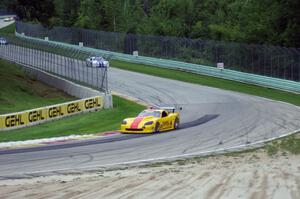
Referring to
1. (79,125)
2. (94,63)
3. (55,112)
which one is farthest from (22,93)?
(79,125)

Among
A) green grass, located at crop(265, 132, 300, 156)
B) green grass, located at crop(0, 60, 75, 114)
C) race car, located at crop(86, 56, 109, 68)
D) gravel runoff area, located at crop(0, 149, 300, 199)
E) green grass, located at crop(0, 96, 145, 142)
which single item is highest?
gravel runoff area, located at crop(0, 149, 300, 199)

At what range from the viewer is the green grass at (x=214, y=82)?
46.5 meters

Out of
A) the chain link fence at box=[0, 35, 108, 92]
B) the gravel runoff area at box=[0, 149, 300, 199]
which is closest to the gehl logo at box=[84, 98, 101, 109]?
the chain link fence at box=[0, 35, 108, 92]

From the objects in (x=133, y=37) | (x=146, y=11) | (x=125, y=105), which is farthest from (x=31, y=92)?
(x=146, y=11)

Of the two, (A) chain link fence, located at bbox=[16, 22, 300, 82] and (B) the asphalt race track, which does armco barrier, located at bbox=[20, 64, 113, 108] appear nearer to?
(B) the asphalt race track

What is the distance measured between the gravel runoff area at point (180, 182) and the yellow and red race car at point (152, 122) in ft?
32.0

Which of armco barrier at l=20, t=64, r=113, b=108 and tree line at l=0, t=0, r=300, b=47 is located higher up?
tree line at l=0, t=0, r=300, b=47

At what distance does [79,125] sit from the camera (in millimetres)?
33375

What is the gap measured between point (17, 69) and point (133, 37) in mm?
20698

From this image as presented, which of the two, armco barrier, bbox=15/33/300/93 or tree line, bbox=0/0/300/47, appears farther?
tree line, bbox=0/0/300/47

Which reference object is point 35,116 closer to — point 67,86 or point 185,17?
point 67,86

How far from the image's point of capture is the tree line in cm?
6070

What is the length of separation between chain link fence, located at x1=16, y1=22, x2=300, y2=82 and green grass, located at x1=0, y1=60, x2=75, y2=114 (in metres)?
18.1

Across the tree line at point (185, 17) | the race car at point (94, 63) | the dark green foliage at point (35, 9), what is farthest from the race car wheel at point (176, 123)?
the dark green foliage at point (35, 9)
